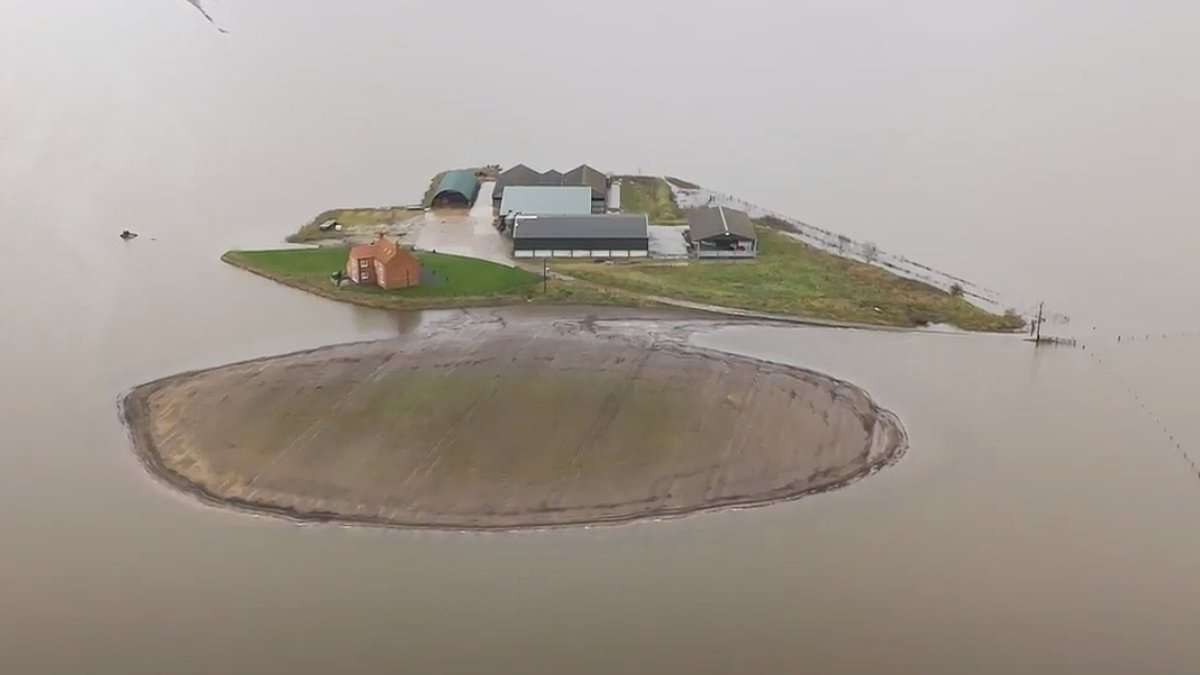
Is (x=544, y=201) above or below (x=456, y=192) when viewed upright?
below

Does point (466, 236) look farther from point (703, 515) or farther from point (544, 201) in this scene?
point (703, 515)

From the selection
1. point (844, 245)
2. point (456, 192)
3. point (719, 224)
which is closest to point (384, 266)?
point (456, 192)

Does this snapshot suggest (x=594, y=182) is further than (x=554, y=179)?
No

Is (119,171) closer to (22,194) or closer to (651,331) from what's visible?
(22,194)

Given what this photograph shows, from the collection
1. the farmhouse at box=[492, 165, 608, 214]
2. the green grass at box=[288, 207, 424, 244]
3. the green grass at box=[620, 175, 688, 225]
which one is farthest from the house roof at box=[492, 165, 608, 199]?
the green grass at box=[288, 207, 424, 244]

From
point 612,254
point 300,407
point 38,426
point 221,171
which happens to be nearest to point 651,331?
point 612,254
